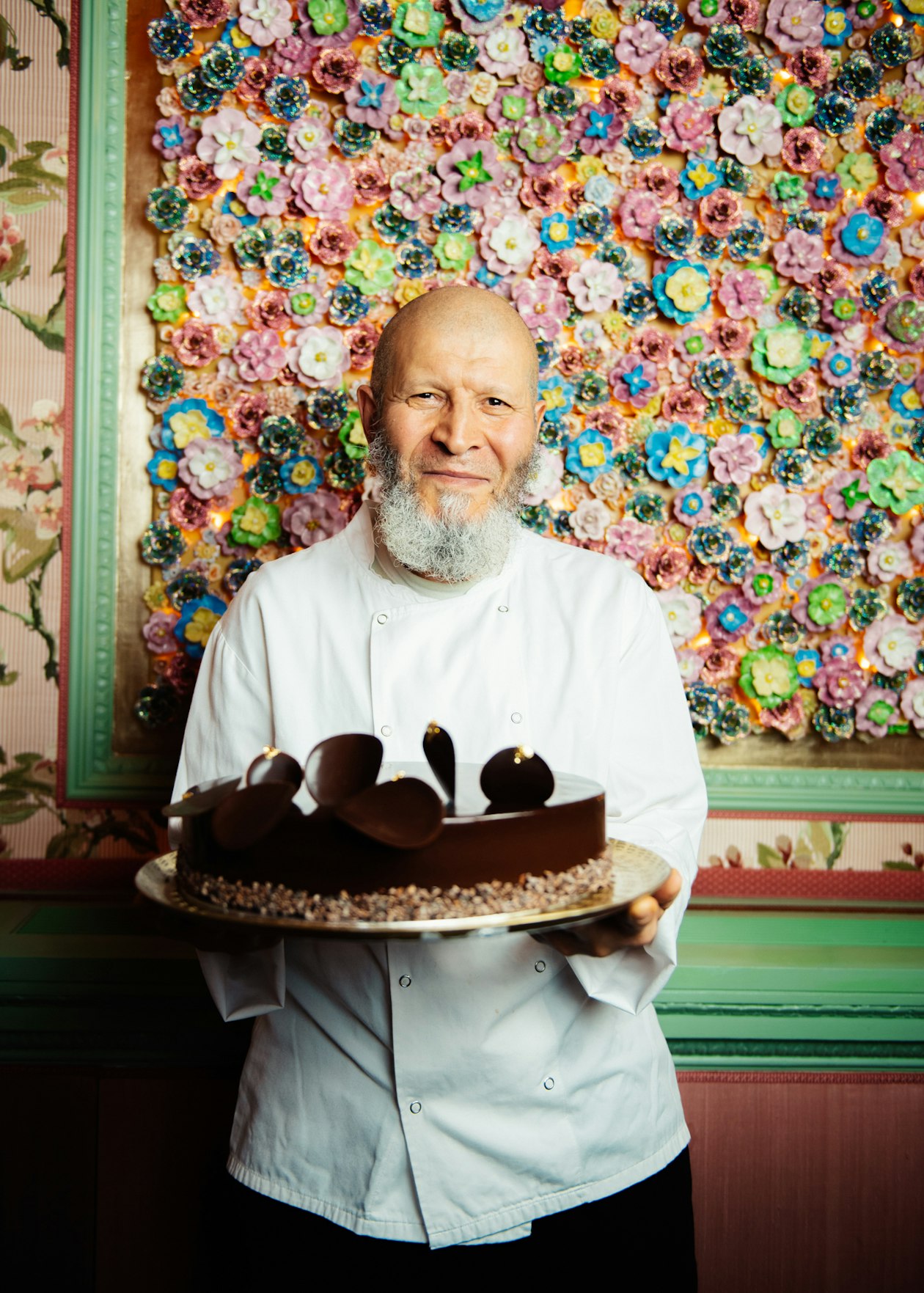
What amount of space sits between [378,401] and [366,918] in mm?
881

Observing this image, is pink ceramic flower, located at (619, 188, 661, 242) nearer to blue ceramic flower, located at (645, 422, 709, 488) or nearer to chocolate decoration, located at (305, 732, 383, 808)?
blue ceramic flower, located at (645, 422, 709, 488)

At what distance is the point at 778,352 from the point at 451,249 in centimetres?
71

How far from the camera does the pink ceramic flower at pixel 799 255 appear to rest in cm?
203

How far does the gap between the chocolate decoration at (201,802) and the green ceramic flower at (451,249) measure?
4.33 ft

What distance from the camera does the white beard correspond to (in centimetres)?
141

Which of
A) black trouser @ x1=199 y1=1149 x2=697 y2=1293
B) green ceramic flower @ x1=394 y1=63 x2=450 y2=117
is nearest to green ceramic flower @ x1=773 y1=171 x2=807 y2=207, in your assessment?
green ceramic flower @ x1=394 y1=63 x2=450 y2=117

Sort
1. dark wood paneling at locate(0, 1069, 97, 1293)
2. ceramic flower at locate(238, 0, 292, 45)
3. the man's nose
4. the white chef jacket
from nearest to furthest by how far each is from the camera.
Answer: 1. the white chef jacket
2. the man's nose
3. dark wood paneling at locate(0, 1069, 97, 1293)
4. ceramic flower at locate(238, 0, 292, 45)

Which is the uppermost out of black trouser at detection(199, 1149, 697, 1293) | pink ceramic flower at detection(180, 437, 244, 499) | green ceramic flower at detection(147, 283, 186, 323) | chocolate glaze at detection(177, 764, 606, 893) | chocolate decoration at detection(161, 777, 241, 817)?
green ceramic flower at detection(147, 283, 186, 323)

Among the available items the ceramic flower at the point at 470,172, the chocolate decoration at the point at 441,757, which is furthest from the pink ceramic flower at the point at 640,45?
the chocolate decoration at the point at 441,757

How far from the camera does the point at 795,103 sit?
6.61 ft

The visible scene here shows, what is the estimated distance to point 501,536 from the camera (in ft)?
4.70

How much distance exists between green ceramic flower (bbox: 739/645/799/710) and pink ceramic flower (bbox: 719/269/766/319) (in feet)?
2.34

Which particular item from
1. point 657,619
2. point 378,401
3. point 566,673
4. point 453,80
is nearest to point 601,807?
point 566,673

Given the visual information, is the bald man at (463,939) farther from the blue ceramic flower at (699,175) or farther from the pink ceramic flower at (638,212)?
the blue ceramic flower at (699,175)
